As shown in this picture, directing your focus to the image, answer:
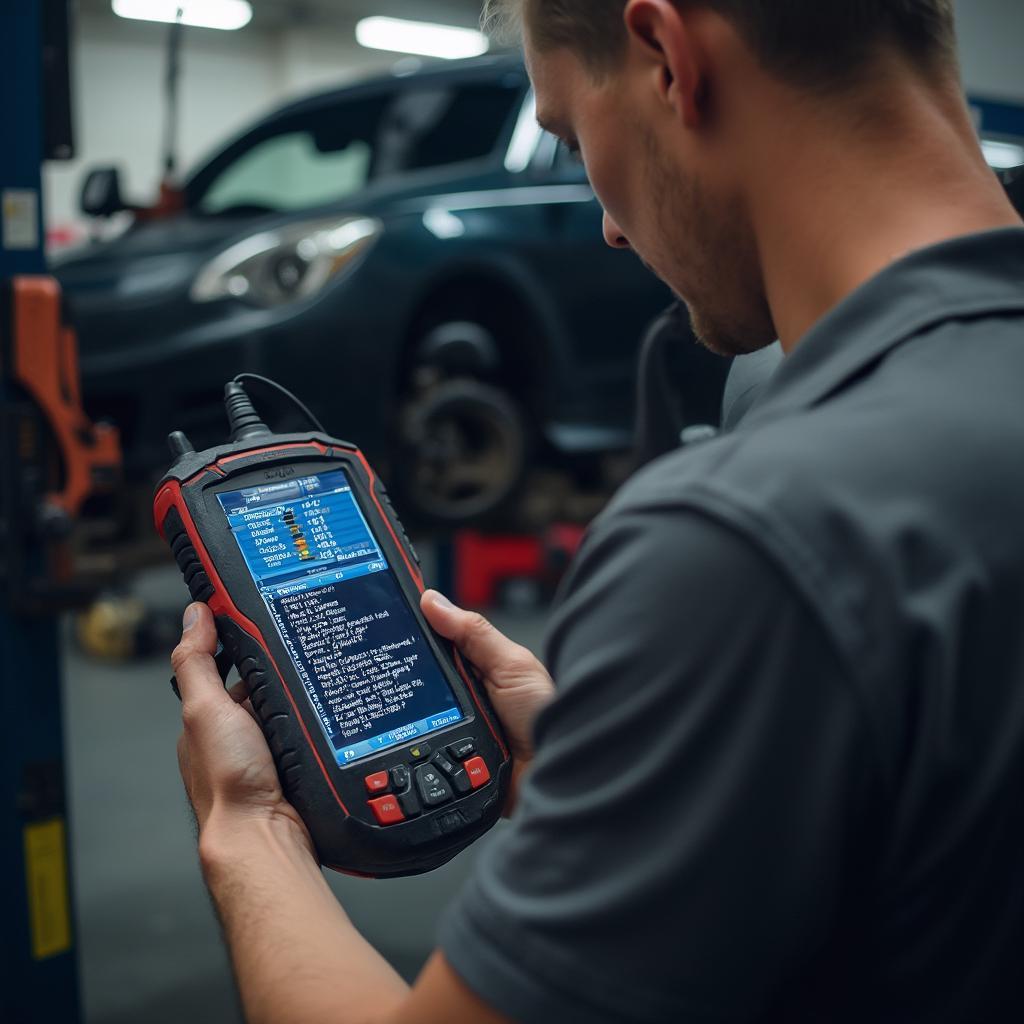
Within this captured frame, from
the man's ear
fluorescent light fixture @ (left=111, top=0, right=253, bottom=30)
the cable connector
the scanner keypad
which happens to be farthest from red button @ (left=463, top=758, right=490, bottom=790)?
fluorescent light fixture @ (left=111, top=0, right=253, bottom=30)

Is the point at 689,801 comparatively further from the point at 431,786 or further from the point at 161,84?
the point at 161,84

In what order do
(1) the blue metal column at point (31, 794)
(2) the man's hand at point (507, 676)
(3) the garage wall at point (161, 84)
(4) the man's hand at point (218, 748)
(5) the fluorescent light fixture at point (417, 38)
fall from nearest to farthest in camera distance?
(4) the man's hand at point (218, 748) → (2) the man's hand at point (507, 676) → (1) the blue metal column at point (31, 794) → (3) the garage wall at point (161, 84) → (5) the fluorescent light fixture at point (417, 38)

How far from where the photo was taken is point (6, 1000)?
183cm

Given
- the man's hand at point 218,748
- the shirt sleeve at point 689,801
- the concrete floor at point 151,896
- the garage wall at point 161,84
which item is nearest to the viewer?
the shirt sleeve at point 689,801

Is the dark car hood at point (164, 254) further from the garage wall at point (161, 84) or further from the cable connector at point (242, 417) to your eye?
the garage wall at point (161, 84)

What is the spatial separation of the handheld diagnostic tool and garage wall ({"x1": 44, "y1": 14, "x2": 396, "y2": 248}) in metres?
6.98

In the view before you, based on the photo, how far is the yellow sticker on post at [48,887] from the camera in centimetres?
182

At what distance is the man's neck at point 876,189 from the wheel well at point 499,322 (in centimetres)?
208

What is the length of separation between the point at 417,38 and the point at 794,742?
8799mm

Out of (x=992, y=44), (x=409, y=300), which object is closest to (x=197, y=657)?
(x=409, y=300)

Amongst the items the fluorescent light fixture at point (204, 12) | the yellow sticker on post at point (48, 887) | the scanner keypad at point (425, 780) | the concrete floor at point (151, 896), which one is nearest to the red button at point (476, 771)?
the scanner keypad at point (425, 780)

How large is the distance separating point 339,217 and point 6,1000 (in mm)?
1563

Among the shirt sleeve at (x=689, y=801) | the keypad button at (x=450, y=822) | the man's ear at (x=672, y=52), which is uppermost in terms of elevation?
the man's ear at (x=672, y=52)

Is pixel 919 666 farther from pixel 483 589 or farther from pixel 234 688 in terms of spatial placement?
pixel 483 589
